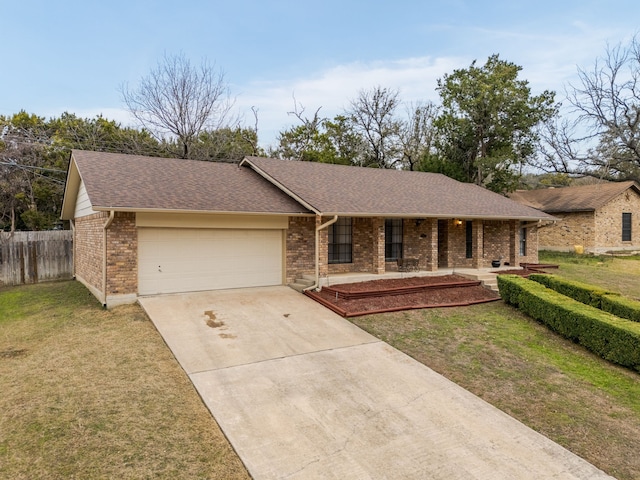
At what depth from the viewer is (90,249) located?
11523 millimetres

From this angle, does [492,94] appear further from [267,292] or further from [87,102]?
[87,102]

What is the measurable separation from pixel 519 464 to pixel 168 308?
776 cm

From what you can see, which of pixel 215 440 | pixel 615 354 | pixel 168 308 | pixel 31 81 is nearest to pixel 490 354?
pixel 615 354

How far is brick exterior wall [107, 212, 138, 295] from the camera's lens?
9523mm

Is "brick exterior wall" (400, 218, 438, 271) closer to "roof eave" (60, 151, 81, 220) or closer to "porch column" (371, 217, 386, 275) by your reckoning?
"porch column" (371, 217, 386, 275)

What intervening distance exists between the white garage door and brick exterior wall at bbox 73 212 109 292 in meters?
1.10

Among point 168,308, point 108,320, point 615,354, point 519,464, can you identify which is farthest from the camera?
point 168,308

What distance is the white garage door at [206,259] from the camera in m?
10.2

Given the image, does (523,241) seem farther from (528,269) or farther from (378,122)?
(378,122)

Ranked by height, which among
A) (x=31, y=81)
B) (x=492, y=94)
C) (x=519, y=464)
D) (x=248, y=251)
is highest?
(x=492, y=94)

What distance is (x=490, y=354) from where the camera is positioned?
729 centimetres

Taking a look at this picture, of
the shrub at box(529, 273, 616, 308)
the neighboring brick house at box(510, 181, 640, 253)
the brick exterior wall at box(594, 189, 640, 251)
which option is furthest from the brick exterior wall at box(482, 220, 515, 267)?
the brick exterior wall at box(594, 189, 640, 251)

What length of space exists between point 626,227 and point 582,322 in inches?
900

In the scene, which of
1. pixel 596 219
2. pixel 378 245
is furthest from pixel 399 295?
pixel 596 219
